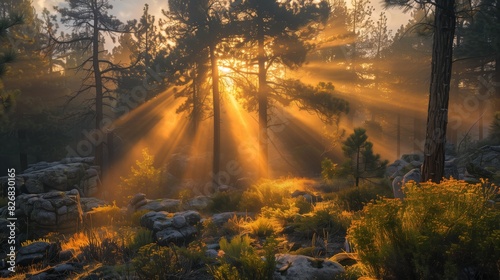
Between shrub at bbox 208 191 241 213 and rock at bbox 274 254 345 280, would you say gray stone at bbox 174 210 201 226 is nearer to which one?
shrub at bbox 208 191 241 213

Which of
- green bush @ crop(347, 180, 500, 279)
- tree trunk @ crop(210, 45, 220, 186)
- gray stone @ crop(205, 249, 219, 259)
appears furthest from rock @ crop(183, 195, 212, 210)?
green bush @ crop(347, 180, 500, 279)

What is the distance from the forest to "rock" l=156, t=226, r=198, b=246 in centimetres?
3

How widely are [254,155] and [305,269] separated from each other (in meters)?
24.1

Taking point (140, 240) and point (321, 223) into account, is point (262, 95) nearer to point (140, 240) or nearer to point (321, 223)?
point (321, 223)

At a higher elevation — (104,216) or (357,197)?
(357,197)

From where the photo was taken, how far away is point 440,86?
7309 mm

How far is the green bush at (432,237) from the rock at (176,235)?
4634 mm

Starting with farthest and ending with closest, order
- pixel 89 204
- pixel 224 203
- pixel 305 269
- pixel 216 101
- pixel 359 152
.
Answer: pixel 216 101, pixel 89 204, pixel 359 152, pixel 224 203, pixel 305 269

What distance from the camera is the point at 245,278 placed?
3.92 meters

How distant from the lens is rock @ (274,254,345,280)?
412 centimetres

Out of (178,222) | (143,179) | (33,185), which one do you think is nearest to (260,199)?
(178,222)

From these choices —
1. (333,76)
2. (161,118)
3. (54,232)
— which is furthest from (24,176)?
(333,76)

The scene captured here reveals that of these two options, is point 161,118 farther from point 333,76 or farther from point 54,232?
point 54,232

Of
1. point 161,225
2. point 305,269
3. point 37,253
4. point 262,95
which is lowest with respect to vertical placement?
point 37,253
